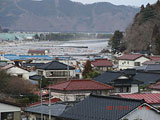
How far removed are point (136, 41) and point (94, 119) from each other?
30.7 meters

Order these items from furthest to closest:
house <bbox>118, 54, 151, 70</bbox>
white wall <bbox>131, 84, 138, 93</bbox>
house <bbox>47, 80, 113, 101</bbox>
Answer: house <bbox>118, 54, 151, 70</bbox>, white wall <bbox>131, 84, 138, 93</bbox>, house <bbox>47, 80, 113, 101</bbox>

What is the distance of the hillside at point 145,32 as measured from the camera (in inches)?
1386

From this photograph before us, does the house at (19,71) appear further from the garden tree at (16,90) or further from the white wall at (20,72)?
the garden tree at (16,90)

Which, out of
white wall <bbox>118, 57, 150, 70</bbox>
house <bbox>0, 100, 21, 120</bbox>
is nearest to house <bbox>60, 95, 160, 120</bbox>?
house <bbox>0, 100, 21, 120</bbox>

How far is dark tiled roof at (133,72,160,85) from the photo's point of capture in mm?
17745

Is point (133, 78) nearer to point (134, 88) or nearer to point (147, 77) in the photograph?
point (134, 88)

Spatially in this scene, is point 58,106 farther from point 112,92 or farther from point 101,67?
point 101,67

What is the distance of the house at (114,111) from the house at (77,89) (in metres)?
4.57

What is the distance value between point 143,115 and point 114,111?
0.46m

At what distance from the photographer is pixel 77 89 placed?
13805 millimetres

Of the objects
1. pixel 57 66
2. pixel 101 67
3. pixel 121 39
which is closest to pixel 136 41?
pixel 121 39

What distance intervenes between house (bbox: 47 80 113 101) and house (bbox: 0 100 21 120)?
3507 millimetres

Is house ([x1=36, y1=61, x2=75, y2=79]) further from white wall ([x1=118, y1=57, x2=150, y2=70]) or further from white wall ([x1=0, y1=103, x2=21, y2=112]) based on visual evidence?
white wall ([x1=0, y1=103, x2=21, y2=112])

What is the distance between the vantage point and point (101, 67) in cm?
2898
